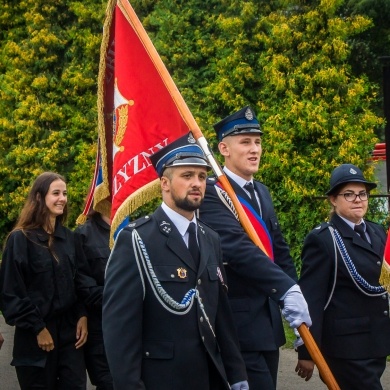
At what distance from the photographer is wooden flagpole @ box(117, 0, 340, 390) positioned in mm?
5344

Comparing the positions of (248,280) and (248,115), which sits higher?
(248,115)

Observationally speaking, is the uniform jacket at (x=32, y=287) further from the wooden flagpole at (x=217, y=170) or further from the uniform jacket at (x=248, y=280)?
the wooden flagpole at (x=217, y=170)

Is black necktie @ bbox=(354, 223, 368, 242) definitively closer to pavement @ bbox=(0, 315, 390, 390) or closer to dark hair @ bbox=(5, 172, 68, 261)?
dark hair @ bbox=(5, 172, 68, 261)

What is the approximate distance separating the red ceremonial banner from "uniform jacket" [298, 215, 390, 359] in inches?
41.8

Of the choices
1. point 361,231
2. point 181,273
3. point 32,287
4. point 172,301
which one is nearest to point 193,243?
point 181,273

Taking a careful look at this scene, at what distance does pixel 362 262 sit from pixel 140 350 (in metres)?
Answer: 2.07

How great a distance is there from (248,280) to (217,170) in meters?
0.63

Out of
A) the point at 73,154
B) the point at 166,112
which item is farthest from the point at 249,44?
the point at 166,112

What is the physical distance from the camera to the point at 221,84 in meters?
12.1

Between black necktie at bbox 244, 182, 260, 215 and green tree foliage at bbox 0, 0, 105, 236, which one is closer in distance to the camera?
black necktie at bbox 244, 182, 260, 215

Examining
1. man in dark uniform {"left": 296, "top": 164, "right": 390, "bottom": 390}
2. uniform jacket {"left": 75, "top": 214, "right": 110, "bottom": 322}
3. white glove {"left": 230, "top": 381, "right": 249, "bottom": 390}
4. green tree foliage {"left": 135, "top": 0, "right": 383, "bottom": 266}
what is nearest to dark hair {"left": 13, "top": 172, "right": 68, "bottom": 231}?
uniform jacket {"left": 75, "top": 214, "right": 110, "bottom": 322}

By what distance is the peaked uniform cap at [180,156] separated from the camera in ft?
16.0

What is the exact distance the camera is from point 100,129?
257 inches

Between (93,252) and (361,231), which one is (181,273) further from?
(93,252)
